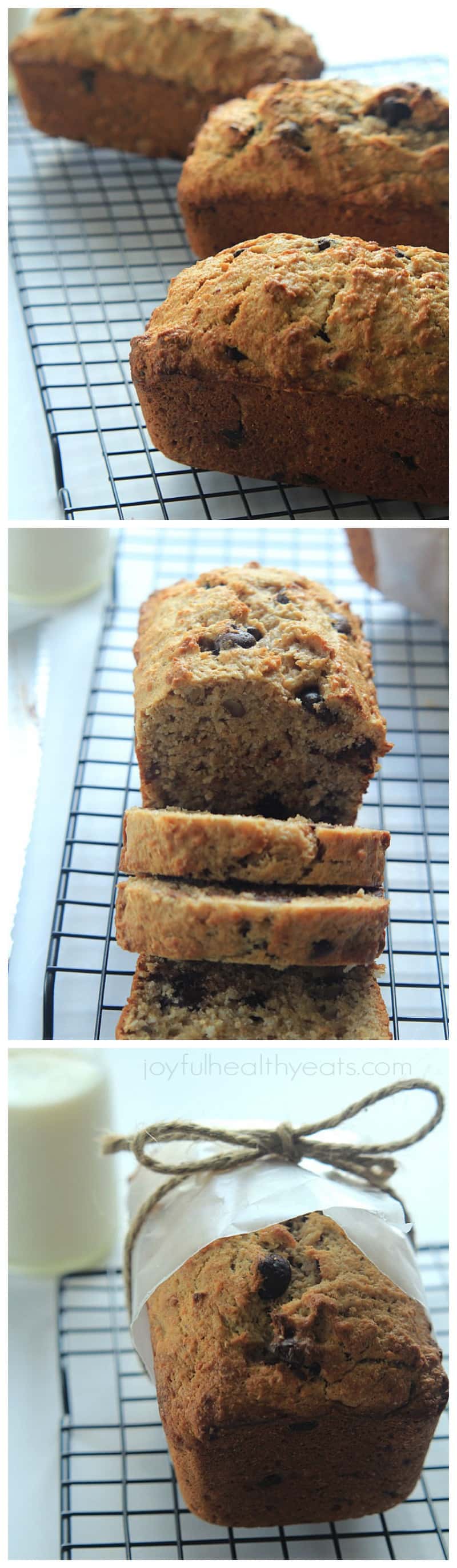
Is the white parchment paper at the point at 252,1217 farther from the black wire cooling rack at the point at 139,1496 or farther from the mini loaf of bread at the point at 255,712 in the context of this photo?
the mini loaf of bread at the point at 255,712

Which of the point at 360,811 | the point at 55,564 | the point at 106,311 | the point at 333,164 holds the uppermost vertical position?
the point at 333,164

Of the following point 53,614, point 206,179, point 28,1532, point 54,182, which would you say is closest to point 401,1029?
point 28,1532

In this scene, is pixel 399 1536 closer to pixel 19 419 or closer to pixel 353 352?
pixel 353 352

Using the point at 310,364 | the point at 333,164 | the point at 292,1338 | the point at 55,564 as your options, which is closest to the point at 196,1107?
the point at 292,1338

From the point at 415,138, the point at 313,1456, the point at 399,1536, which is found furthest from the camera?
the point at 415,138

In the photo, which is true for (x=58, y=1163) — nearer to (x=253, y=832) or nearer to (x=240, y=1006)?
(x=240, y=1006)

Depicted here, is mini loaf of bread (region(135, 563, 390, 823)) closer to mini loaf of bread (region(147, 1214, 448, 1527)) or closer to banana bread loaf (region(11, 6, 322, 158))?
mini loaf of bread (region(147, 1214, 448, 1527))

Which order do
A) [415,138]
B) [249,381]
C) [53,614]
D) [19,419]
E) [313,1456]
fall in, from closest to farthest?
[313,1456], [249,381], [415,138], [19,419], [53,614]
